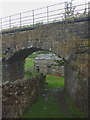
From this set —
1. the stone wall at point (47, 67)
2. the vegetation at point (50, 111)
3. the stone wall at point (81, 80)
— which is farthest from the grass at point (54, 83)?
the stone wall at point (81, 80)

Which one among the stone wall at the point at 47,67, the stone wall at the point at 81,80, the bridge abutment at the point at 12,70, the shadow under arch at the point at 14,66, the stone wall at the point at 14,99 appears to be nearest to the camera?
the stone wall at the point at 14,99

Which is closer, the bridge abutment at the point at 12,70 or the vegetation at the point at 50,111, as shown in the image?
the vegetation at the point at 50,111

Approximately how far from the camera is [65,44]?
237 inches

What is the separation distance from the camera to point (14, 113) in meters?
4.44

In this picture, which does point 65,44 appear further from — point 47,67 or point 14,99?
point 47,67

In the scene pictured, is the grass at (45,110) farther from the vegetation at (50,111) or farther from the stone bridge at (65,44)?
the stone bridge at (65,44)

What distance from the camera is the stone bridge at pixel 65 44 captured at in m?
5.19

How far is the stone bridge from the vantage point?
519cm

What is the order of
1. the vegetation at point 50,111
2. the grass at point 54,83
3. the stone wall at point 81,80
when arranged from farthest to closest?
1. the grass at point 54,83
2. the vegetation at point 50,111
3. the stone wall at point 81,80

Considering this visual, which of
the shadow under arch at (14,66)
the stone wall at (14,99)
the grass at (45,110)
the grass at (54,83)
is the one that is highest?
the shadow under arch at (14,66)

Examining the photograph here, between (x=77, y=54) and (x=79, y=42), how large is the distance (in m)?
0.68

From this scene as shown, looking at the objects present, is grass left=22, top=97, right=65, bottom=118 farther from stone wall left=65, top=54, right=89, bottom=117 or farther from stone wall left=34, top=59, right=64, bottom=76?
stone wall left=34, top=59, right=64, bottom=76

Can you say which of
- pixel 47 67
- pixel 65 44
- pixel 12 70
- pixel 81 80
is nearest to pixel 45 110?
pixel 81 80

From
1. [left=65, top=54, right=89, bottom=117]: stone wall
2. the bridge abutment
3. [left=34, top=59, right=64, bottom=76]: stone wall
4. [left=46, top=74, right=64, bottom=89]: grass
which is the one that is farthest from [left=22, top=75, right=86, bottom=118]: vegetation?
[left=34, top=59, right=64, bottom=76]: stone wall
